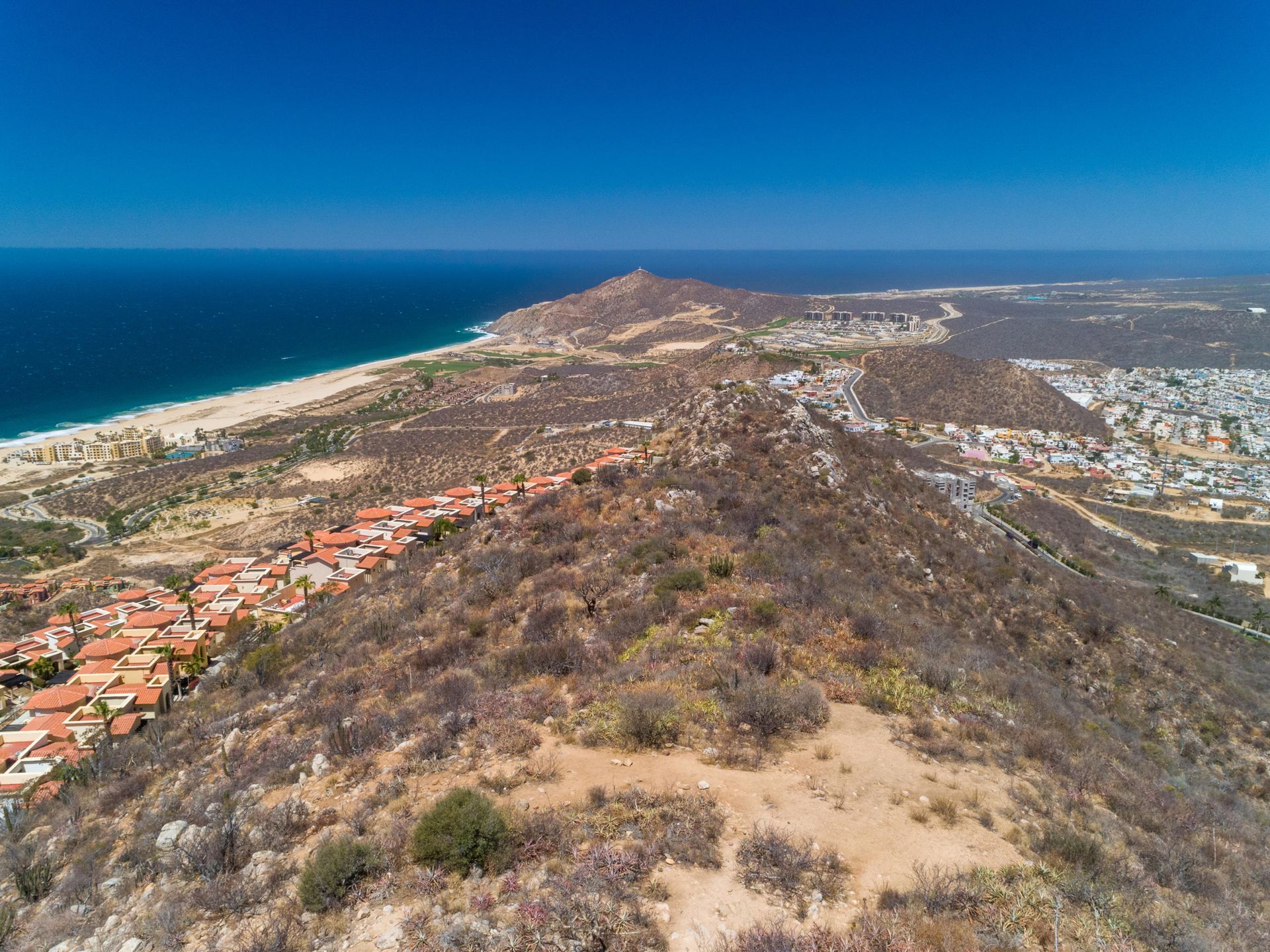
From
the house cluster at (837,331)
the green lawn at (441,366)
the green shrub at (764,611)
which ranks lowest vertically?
the green shrub at (764,611)

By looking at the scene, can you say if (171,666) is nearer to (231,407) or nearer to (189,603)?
(189,603)

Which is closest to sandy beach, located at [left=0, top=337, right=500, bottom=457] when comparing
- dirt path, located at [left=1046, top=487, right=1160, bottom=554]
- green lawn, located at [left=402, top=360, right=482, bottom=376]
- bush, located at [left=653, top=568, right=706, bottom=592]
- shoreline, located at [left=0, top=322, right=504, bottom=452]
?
shoreline, located at [left=0, top=322, right=504, bottom=452]

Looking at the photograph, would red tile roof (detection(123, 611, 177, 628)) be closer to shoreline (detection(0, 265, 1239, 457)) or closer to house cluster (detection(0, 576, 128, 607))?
house cluster (detection(0, 576, 128, 607))

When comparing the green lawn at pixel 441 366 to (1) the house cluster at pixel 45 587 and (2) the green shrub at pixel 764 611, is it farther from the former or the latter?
(2) the green shrub at pixel 764 611

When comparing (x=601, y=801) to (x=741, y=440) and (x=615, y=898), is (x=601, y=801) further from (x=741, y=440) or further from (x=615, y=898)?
(x=741, y=440)

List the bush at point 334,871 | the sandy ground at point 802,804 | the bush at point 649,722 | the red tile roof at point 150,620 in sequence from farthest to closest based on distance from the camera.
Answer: the red tile roof at point 150,620, the bush at point 649,722, the bush at point 334,871, the sandy ground at point 802,804

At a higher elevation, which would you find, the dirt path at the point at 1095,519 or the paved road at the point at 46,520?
the paved road at the point at 46,520

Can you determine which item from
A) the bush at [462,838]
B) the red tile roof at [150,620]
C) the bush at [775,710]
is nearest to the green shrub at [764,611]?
the bush at [775,710]
